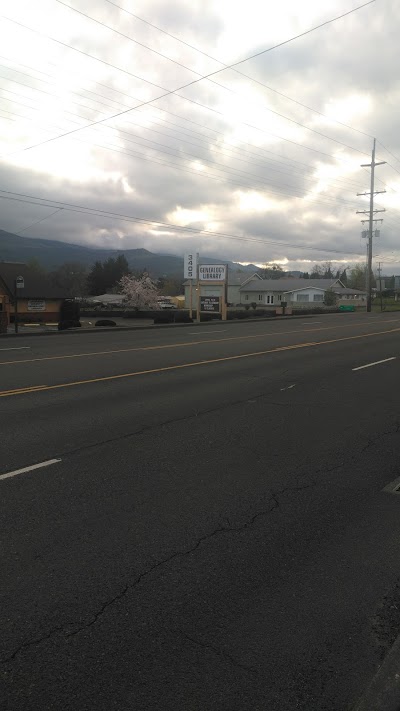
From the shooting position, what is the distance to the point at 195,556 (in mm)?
3633

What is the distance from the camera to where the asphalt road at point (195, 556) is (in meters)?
2.51

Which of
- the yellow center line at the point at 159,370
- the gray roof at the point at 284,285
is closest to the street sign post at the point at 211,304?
the yellow center line at the point at 159,370

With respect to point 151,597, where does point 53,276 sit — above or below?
above

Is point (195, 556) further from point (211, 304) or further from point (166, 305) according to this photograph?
point (166, 305)

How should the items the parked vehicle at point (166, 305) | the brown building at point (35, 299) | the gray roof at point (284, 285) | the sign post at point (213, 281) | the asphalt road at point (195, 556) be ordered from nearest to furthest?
the asphalt road at point (195, 556), the sign post at point (213, 281), the brown building at point (35, 299), the gray roof at point (284, 285), the parked vehicle at point (166, 305)

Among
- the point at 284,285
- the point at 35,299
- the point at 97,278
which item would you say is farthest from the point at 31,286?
the point at 97,278

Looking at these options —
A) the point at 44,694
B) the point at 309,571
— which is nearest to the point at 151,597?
the point at 44,694

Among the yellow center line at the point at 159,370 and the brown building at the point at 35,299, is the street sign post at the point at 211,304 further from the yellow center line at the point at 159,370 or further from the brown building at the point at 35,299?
the yellow center line at the point at 159,370

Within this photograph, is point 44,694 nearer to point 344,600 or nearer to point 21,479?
point 344,600

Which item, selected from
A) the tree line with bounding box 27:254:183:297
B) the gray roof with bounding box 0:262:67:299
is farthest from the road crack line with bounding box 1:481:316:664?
the tree line with bounding box 27:254:183:297

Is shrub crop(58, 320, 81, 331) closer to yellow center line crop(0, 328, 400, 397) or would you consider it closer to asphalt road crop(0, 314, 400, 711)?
yellow center line crop(0, 328, 400, 397)

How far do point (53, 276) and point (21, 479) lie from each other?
479 ft

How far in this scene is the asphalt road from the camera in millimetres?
2506

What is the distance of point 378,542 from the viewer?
3.96m
